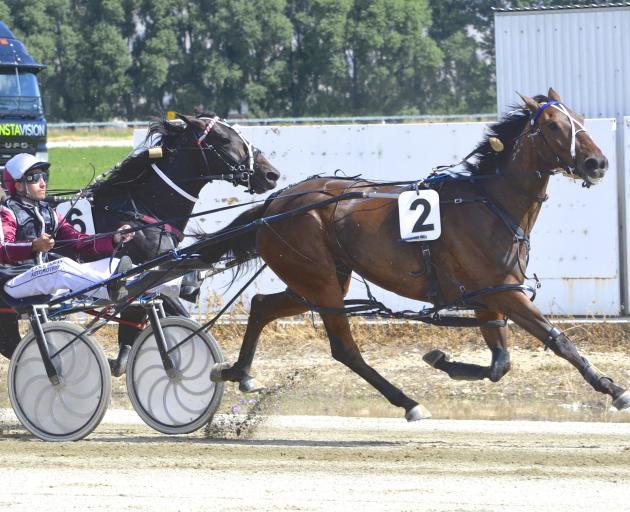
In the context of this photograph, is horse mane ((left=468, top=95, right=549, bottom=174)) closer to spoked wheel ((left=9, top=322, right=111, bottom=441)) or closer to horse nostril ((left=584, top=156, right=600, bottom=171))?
horse nostril ((left=584, top=156, right=600, bottom=171))

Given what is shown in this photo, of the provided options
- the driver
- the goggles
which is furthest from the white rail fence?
the goggles

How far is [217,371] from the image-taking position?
748 centimetres

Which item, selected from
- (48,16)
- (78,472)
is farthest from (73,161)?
(78,472)

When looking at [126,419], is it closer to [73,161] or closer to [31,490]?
[31,490]

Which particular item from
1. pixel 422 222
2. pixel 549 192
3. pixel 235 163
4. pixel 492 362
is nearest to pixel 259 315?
pixel 235 163

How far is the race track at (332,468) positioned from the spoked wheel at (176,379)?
145 millimetres

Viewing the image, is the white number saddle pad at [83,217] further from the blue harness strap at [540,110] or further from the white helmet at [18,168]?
the blue harness strap at [540,110]

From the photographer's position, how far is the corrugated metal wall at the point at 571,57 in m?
14.5

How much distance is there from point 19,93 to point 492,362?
14955mm

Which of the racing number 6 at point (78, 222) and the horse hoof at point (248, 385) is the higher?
the racing number 6 at point (78, 222)

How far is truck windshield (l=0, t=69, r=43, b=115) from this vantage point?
797 inches

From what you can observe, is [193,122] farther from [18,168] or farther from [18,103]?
[18,103]

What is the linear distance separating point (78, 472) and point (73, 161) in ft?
91.7

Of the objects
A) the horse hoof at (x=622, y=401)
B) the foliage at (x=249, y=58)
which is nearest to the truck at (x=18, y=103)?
the horse hoof at (x=622, y=401)
